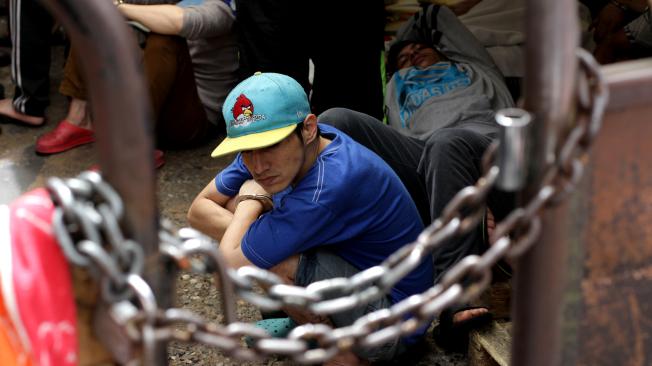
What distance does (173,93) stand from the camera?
445 centimetres

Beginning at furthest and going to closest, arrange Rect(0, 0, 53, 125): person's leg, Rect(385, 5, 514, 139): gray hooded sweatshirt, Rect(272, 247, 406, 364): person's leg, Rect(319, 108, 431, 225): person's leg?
Rect(0, 0, 53, 125): person's leg
Rect(385, 5, 514, 139): gray hooded sweatshirt
Rect(319, 108, 431, 225): person's leg
Rect(272, 247, 406, 364): person's leg

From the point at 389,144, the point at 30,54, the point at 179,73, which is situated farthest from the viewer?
the point at 30,54

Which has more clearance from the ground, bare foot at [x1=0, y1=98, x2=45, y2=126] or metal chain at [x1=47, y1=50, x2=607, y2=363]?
metal chain at [x1=47, y1=50, x2=607, y2=363]

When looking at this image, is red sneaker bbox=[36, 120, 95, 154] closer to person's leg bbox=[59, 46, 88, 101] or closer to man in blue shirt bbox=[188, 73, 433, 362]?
person's leg bbox=[59, 46, 88, 101]

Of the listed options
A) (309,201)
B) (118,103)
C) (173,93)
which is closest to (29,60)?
(173,93)

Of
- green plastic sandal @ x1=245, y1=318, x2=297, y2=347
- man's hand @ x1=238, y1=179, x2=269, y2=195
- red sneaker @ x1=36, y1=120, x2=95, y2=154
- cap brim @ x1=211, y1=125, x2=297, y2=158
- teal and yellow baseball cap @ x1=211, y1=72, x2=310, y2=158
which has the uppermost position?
teal and yellow baseball cap @ x1=211, y1=72, x2=310, y2=158

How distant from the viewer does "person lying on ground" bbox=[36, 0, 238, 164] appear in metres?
4.25

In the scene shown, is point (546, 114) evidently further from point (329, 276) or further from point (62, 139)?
point (62, 139)

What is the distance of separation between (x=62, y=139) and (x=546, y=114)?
154 inches

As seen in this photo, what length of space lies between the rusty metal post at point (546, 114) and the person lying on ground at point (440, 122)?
1.58 m

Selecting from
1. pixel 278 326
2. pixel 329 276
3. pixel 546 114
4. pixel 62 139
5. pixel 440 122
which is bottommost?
pixel 278 326

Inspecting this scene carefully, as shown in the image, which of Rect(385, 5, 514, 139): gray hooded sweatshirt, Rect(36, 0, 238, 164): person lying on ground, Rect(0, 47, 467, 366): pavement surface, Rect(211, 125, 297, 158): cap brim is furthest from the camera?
Rect(36, 0, 238, 164): person lying on ground

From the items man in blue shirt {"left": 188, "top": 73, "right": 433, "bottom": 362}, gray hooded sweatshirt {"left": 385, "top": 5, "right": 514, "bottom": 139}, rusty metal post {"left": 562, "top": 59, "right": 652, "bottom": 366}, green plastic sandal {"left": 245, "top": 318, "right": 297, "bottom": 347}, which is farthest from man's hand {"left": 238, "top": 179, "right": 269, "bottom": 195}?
rusty metal post {"left": 562, "top": 59, "right": 652, "bottom": 366}

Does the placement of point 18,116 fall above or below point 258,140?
below
